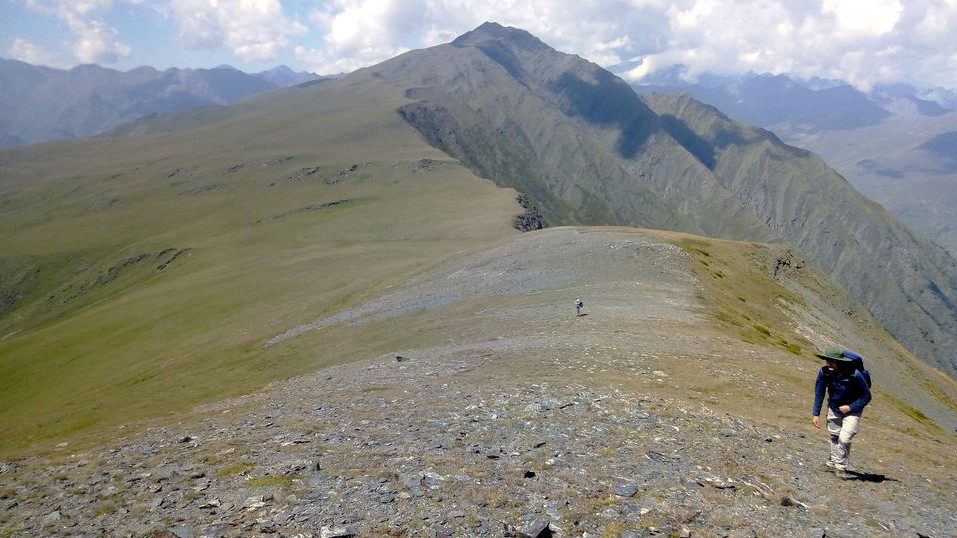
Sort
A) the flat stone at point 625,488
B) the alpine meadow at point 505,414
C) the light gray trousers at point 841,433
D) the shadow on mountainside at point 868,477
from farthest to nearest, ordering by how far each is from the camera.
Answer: the shadow on mountainside at point 868,477 < the light gray trousers at point 841,433 < the flat stone at point 625,488 < the alpine meadow at point 505,414

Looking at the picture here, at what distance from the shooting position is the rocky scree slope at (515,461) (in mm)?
12609

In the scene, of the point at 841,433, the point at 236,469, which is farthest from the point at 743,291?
the point at 236,469

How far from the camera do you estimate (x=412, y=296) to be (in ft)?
192

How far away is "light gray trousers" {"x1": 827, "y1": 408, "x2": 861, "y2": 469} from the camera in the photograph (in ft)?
52.0

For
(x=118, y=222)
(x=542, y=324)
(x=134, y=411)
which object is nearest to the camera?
(x=542, y=324)

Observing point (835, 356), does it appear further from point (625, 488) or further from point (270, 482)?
point (270, 482)

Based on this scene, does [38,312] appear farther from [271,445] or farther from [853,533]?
[853,533]

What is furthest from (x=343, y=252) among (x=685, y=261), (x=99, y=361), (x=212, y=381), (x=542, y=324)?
(x=542, y=324)

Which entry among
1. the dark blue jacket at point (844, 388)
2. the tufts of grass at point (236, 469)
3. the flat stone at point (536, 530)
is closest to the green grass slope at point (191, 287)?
the tufts of grass at point (236, 469)

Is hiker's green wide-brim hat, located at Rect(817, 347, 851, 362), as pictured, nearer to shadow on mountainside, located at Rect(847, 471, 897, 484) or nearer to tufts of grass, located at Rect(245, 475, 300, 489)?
shadow on mountainside, located at Rect(847, 471, 897, 484)

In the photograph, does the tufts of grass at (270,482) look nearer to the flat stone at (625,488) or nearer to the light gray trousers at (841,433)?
the flat stone at (625,488)

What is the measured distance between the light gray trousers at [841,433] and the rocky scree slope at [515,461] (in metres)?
0.62

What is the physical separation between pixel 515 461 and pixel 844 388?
31.5 feet

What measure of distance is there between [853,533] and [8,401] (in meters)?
96.4
